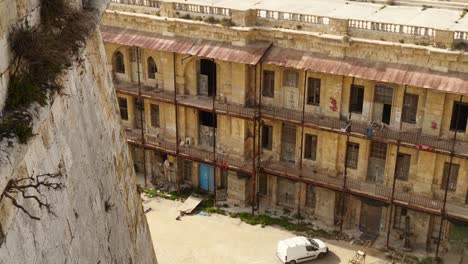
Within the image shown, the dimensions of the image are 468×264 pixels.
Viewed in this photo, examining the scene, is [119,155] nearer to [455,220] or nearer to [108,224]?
[108,224]

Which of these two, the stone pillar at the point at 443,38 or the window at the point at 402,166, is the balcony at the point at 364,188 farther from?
the stone pillar at the point at 443,38

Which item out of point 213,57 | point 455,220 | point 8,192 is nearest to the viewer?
point 8,192

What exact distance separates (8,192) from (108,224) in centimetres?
500

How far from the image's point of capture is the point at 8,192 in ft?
23.1

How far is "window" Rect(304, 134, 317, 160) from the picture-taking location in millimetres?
31647

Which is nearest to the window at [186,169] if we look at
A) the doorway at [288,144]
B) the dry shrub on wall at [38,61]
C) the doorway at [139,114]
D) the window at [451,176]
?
the doorway at [139,114]

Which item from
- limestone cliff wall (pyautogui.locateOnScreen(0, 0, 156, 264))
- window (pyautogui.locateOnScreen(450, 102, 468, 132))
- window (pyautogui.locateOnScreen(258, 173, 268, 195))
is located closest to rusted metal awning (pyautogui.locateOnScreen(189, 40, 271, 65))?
window (pyautogui.locateOnScreen(258, 173, 268, 195))

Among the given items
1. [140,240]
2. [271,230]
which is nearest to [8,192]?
[140,240]

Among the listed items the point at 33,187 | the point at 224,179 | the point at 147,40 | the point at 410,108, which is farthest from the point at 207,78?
the point at 33,187

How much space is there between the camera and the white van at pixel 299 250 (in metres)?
28.7

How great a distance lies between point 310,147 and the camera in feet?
105

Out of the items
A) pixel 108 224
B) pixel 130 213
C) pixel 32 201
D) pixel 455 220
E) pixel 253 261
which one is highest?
pixel 32 201

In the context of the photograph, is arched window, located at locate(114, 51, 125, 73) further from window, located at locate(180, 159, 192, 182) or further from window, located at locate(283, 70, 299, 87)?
window, located at locate(283, 70, 299, 87)

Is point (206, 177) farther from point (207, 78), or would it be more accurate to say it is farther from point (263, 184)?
point (207, 78)
